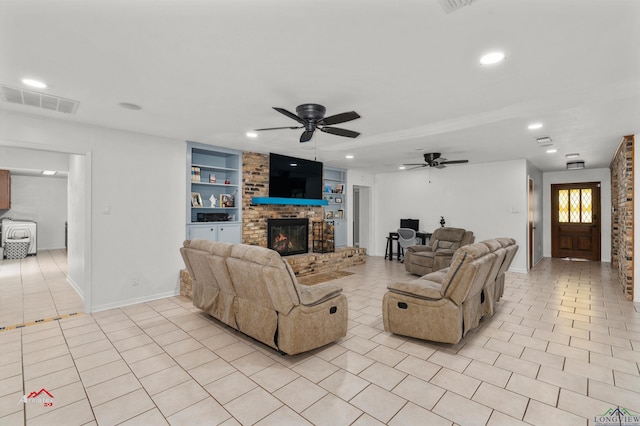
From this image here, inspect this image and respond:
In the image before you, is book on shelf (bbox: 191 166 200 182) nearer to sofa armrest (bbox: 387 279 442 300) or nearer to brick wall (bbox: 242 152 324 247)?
brick wall (bbox: 242 152 324 247)

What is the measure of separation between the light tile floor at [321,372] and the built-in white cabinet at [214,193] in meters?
1.60

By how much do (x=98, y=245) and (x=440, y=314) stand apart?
171 inches

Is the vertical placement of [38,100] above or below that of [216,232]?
above

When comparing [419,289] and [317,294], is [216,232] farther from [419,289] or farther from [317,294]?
[419,289]

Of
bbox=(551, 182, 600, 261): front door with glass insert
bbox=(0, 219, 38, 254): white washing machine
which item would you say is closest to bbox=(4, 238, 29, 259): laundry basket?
bbox=(0, 219, 38, 254): white washing machine

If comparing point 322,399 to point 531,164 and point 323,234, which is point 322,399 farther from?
point 531,164

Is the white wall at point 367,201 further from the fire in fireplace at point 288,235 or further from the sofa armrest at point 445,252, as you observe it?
the sofa armrest at point 445,252

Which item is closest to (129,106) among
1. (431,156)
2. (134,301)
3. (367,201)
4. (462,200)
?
(134,301)

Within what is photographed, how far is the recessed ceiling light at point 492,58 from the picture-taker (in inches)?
89.2

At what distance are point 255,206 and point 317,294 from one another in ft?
11.6

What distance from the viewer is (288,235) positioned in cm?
676

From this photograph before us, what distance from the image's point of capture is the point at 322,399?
221cm

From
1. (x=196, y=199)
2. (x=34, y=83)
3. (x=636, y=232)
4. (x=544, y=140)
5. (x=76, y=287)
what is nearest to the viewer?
(x=34, y=83)

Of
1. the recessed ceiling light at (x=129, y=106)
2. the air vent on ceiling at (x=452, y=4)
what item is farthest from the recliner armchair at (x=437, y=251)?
the recessed ceiling light at (x=129, y=106)
